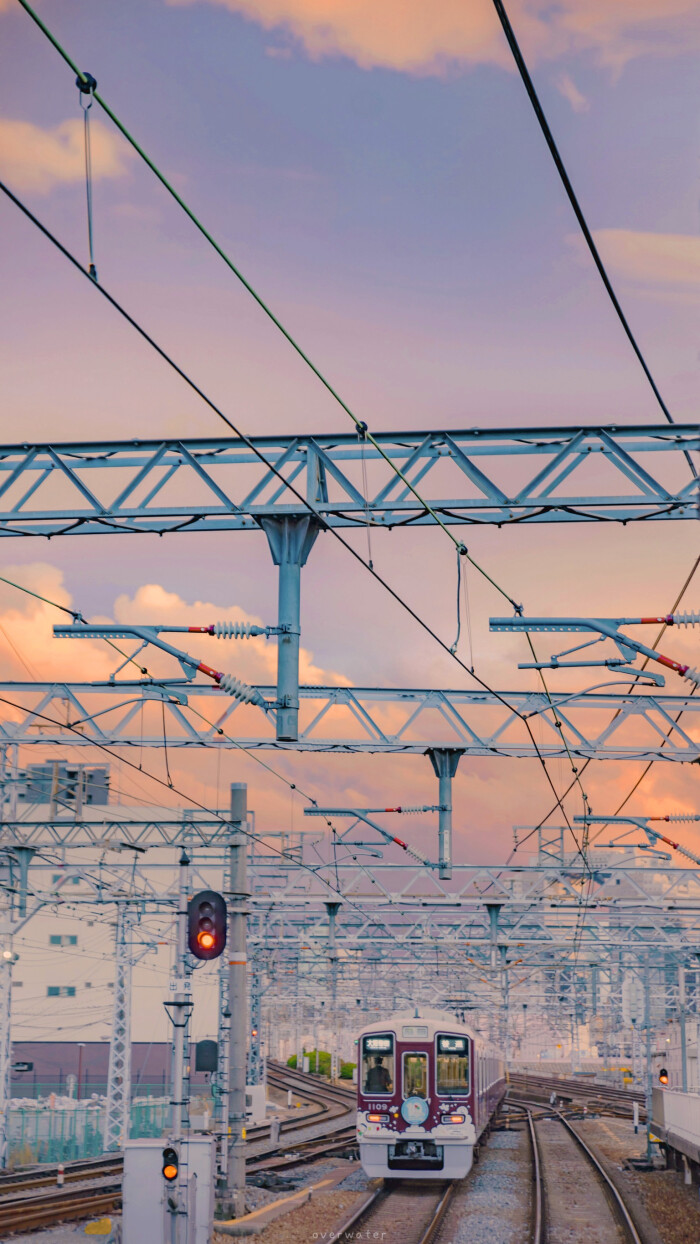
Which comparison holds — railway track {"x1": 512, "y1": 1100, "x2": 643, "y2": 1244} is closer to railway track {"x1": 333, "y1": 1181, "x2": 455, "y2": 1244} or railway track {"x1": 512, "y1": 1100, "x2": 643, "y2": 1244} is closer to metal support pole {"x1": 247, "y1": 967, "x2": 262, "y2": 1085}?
railway track {"x1": 333, "y1": 1181, "x2": 455, "y2": 1244}

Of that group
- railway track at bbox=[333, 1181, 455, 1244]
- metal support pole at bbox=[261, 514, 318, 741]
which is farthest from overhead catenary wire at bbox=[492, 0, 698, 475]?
railway track at bbox=[333, 1181, 455, 1244]

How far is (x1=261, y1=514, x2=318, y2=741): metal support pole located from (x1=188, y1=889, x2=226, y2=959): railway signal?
8.88 feet

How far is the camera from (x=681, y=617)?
13.4 meters

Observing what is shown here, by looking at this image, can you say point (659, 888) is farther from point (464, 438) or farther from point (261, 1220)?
point (464, 438)

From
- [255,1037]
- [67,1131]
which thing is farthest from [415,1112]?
[255,1037]

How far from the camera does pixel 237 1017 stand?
62.7 feet

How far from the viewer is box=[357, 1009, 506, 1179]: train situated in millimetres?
22672

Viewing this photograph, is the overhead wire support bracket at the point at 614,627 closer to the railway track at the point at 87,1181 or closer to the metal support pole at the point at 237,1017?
the metal support pole at the point at 237,1017

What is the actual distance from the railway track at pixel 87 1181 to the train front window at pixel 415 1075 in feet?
17.2

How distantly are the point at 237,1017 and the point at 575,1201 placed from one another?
767 centimetres

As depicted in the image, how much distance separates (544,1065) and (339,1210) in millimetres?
78866

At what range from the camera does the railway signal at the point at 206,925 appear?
1423cm

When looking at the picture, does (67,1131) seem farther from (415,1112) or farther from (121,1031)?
(415,1112)

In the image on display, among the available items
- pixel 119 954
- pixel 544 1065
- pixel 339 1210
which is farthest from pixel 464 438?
pixel 544 1065
